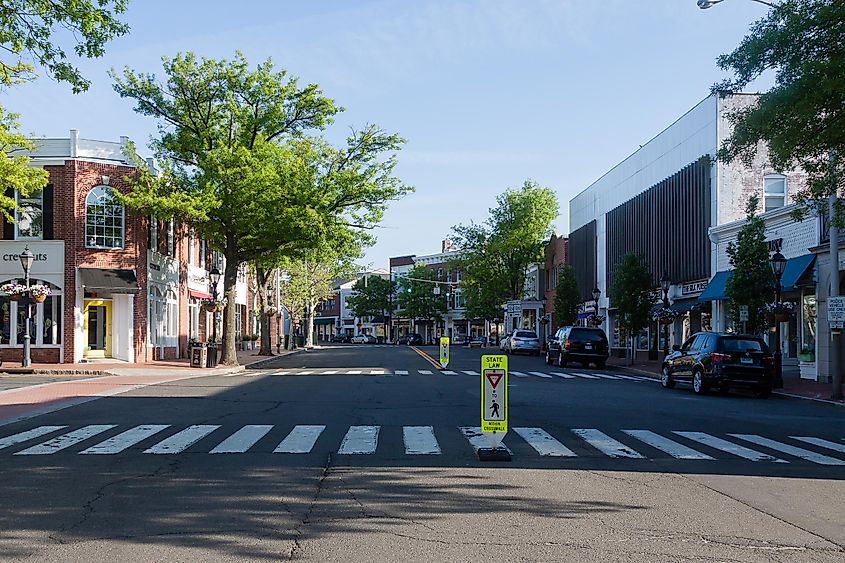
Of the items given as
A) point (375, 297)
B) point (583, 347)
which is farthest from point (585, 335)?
point (375, 297)

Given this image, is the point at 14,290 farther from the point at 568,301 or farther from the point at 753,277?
the point at 568,301

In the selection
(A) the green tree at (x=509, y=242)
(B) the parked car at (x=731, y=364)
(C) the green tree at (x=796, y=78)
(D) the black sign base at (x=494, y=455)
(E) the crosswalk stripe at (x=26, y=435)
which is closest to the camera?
(D) the black sign base at (x=494, y=455)

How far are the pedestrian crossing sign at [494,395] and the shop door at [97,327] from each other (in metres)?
28.6

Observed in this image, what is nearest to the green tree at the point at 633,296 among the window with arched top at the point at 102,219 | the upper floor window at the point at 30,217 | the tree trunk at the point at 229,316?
the tree trunk at the point at 229,316

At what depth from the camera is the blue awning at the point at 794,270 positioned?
29339 millimetres

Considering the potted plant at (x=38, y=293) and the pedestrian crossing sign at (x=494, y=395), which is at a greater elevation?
the potted plant at (x=38, y=293)

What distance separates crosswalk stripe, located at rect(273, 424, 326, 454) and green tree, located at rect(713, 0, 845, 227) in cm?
932

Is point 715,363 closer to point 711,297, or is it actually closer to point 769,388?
point 769,388

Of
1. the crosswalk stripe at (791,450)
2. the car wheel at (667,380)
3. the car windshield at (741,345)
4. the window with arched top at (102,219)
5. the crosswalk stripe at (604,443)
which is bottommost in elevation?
the car wheel at (667,380)

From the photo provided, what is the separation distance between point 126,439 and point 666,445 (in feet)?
25.6

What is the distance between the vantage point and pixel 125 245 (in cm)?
3647

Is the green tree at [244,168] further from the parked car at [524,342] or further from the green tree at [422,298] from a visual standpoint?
the green tree at [422,298]

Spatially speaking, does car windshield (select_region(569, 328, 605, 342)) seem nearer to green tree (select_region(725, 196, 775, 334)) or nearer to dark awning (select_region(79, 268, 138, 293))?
green tree (select_region(725, 196, 775, 334))

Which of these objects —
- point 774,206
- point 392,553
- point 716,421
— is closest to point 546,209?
point 774,206
